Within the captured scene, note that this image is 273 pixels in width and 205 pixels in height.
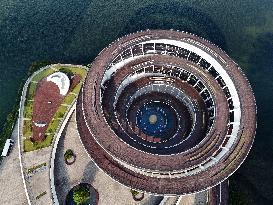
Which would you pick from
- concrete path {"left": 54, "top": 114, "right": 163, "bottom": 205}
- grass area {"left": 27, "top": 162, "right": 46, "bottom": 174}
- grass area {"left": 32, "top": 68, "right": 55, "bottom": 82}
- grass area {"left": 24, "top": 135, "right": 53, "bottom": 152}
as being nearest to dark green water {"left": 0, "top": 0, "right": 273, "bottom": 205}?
grass area {"left": 32, "top": 68, "right": 55, "bottom": 82}

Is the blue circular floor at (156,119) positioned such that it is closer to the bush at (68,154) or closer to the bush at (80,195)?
the bush at (68,154)

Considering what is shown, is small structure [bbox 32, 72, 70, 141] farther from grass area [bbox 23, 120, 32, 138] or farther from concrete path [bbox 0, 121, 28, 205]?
concrete path [bbox 0, 121, 28, 205]

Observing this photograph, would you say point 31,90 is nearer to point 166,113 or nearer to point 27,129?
point 27,129

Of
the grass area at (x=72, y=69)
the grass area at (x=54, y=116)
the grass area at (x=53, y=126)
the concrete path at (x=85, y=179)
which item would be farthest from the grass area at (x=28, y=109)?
the grass area at (x=72, y=69)

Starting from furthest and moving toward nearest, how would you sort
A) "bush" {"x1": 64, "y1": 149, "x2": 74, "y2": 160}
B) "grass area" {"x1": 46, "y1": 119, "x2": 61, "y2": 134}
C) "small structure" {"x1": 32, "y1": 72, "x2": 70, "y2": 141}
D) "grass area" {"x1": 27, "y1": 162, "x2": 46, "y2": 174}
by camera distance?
"small structure" {"x1": 32, "y1": 72, "x2": 70, "y2": 141} → "grass area" {"x1": 46, "y1": 119, "x2": 61, "y2": 134} → "bush" {"x1": 64, "y1": 149, "x2": 74, "y2": 160} → "grass area" {"x1": 27, "y1": 162, "x2": 46, "y2": 174}

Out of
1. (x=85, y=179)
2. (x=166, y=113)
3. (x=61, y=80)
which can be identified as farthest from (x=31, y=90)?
(x=166, y=113)

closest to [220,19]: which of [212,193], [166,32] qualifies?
[166,32]
